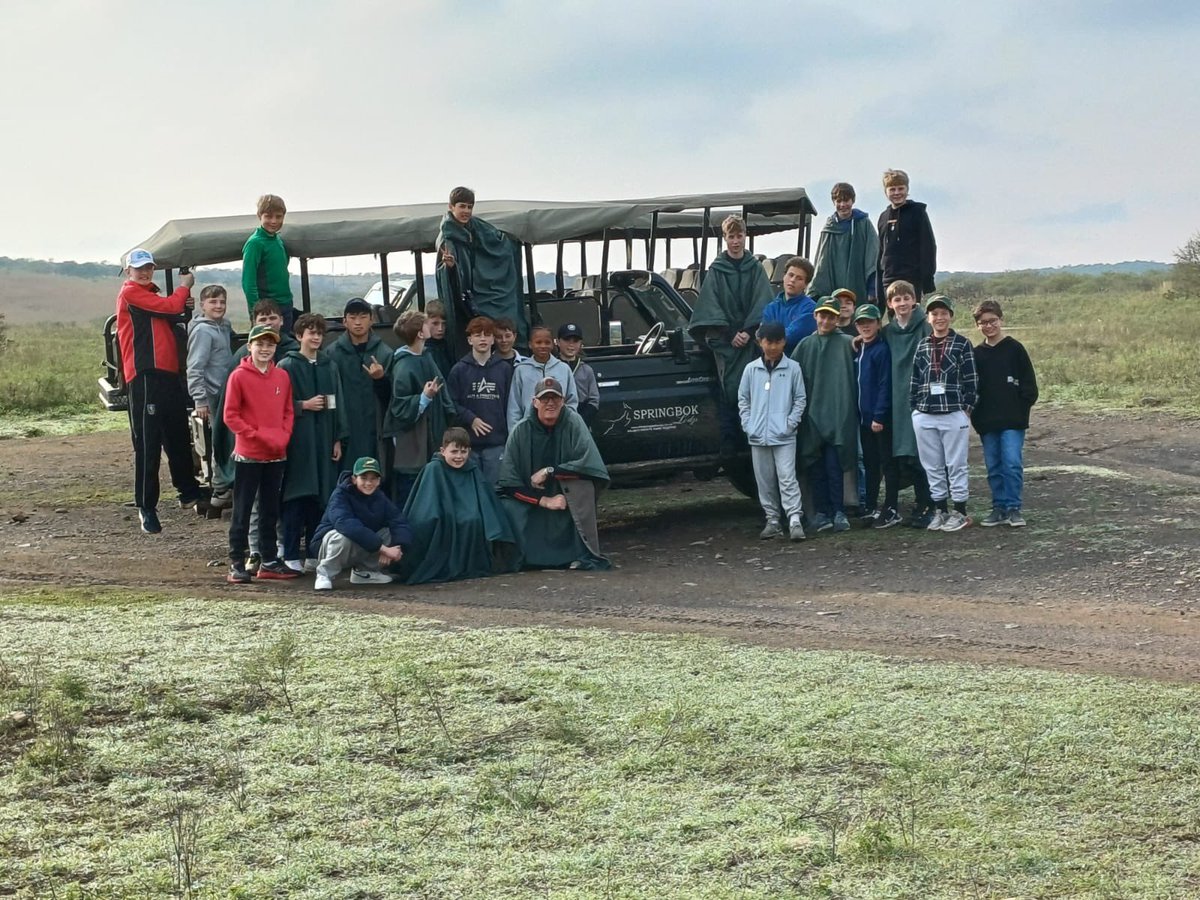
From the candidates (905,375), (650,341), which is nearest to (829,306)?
(905,375)

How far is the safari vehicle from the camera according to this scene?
11.5 metres

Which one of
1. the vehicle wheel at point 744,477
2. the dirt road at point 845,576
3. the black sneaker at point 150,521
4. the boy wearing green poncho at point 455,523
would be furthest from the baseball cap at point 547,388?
the black sneaker at point 150,521

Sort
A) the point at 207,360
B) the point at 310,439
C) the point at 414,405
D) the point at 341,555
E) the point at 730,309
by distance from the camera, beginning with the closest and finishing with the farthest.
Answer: the point at 341,555
the point at 310,439
the point at 414,405
the point at 207,360
the point at 730,309

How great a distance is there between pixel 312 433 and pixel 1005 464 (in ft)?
15.7

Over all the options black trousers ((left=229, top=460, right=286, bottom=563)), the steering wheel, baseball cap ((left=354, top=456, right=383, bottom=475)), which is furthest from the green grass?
the steering wheel

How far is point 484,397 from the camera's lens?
10711 millimetres

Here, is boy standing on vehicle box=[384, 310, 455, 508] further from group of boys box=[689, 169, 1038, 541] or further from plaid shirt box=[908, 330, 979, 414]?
plaid shirt box=[908, 330, 979, 414]

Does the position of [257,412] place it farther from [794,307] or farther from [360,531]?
[794,307]

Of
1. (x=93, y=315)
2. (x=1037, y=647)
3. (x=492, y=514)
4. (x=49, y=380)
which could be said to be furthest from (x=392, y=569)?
(x=93, y=315)

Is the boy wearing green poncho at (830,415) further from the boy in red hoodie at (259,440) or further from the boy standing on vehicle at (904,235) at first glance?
the boy in red hoodie at (259,440)

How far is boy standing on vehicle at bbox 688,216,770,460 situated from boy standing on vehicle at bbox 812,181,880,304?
2.25 ft

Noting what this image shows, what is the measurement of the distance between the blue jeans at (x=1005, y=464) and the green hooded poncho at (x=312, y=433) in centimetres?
447

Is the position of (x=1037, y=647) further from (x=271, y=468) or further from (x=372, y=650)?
(x=271, y=468)

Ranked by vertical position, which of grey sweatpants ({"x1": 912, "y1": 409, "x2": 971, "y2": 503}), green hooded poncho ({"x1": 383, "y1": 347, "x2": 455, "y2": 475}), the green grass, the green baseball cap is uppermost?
the green baseball cap
